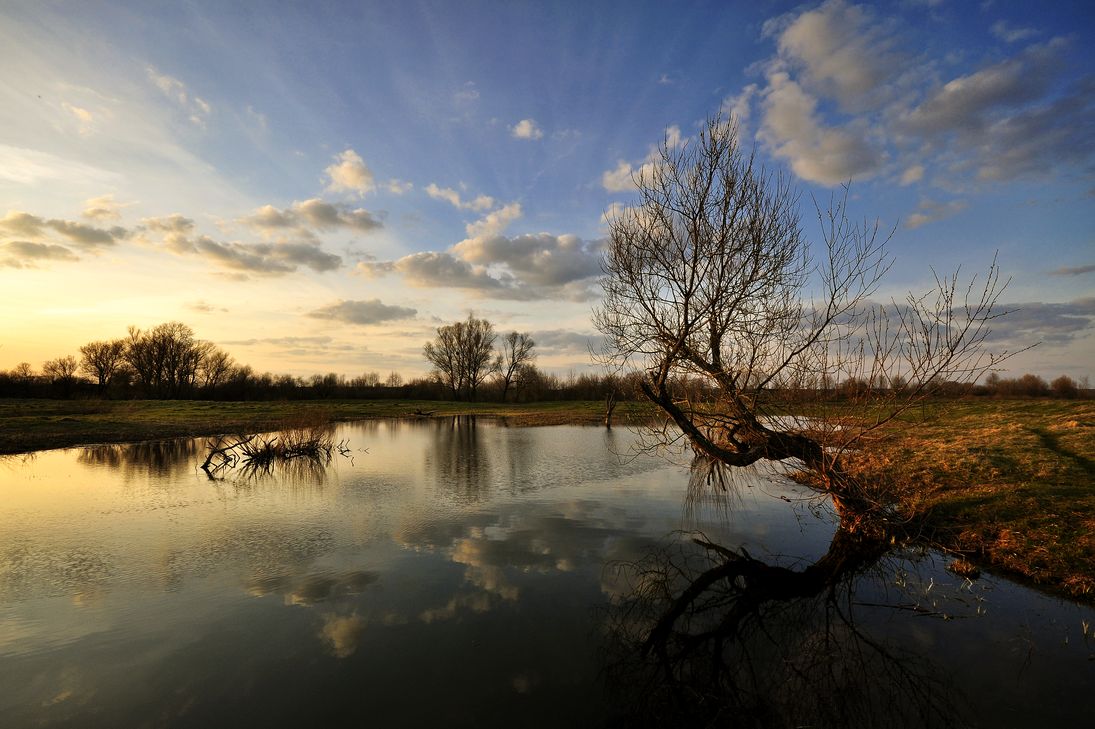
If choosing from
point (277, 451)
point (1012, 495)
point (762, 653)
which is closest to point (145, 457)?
point (277, 451)

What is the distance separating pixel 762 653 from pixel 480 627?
355 cm

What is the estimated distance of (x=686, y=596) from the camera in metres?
7.72

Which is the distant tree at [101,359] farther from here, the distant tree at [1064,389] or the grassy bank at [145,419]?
the distant tree at [1064,389]

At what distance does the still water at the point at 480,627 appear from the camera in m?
5.03

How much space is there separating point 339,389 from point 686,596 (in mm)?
82215

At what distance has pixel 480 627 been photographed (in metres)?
6.70

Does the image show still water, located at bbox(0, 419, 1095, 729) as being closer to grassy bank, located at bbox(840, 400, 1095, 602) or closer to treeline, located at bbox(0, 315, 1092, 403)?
grassy bank, located at bbox(840, 400, 1095, 602)

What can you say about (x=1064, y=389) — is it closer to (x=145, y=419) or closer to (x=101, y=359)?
(x=145, y=419)

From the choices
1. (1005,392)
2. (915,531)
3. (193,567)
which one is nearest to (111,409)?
(193,567)

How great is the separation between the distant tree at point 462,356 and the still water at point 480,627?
2593 inches

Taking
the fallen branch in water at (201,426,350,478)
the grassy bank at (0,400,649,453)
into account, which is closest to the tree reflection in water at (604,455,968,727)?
the grassy bank at (0,400,649,453)

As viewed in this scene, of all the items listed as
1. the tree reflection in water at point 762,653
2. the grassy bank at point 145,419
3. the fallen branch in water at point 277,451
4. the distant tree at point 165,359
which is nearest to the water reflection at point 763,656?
the tree reflection in water at point 762,653

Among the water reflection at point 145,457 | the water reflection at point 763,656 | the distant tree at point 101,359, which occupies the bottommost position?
the water reflection at point 763,656

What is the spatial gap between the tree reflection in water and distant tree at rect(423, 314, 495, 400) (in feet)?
234
